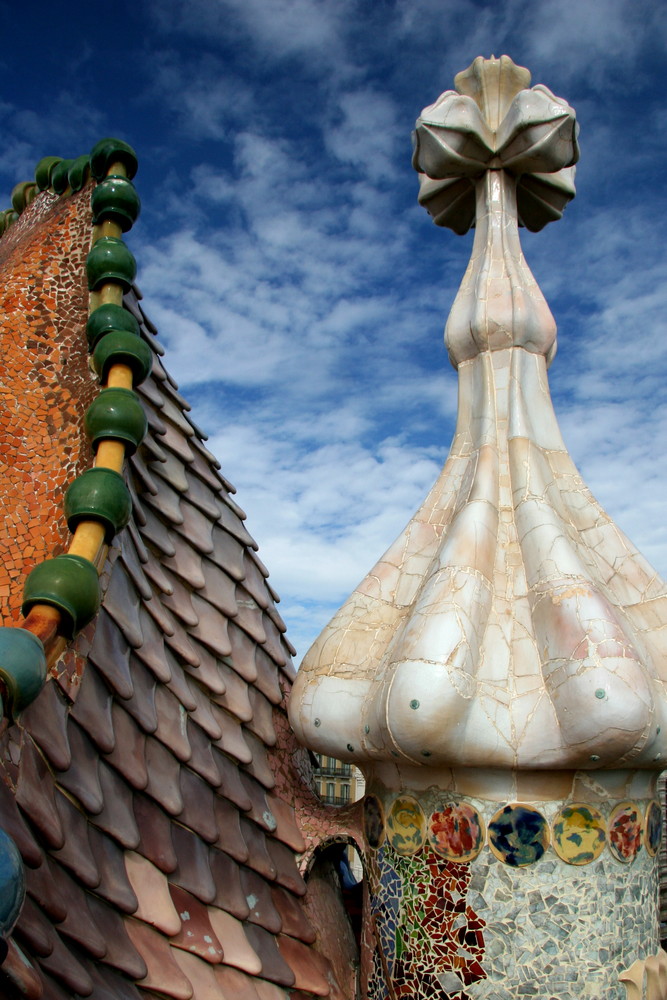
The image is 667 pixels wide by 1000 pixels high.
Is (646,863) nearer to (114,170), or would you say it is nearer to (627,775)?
(627,775)

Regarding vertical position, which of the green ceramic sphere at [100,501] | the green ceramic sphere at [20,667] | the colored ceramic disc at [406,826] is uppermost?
the green ceramic sphere at [100,501]

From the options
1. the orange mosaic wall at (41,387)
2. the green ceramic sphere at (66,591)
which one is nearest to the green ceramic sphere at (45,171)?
the orange mosaic wall at (41,387)

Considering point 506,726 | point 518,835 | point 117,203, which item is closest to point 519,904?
point 518,835

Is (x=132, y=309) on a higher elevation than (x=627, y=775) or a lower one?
higher

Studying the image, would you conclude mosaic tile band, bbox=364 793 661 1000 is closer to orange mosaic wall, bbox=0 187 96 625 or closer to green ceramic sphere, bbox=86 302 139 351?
orange mosaic wall, bbox=0 187 96 625

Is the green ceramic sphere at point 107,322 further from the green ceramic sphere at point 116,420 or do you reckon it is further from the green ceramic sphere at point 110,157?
the green ceramic sphere at point 110,157

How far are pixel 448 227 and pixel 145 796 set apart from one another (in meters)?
3.46

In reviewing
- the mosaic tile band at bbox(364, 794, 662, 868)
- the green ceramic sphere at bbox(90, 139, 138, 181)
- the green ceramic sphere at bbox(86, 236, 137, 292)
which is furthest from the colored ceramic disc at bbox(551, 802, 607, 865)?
the green ceramic sphere at bbox(90, 139, 138, 181)

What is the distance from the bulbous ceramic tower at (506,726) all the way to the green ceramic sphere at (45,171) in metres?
2.52

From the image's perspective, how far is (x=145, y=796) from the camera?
2.96 meters

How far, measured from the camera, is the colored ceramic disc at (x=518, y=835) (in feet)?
9.85

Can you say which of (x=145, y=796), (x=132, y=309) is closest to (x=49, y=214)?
(x=132, y=309)

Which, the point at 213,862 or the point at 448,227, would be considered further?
the point at 448,227

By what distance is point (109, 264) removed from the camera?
361cm
